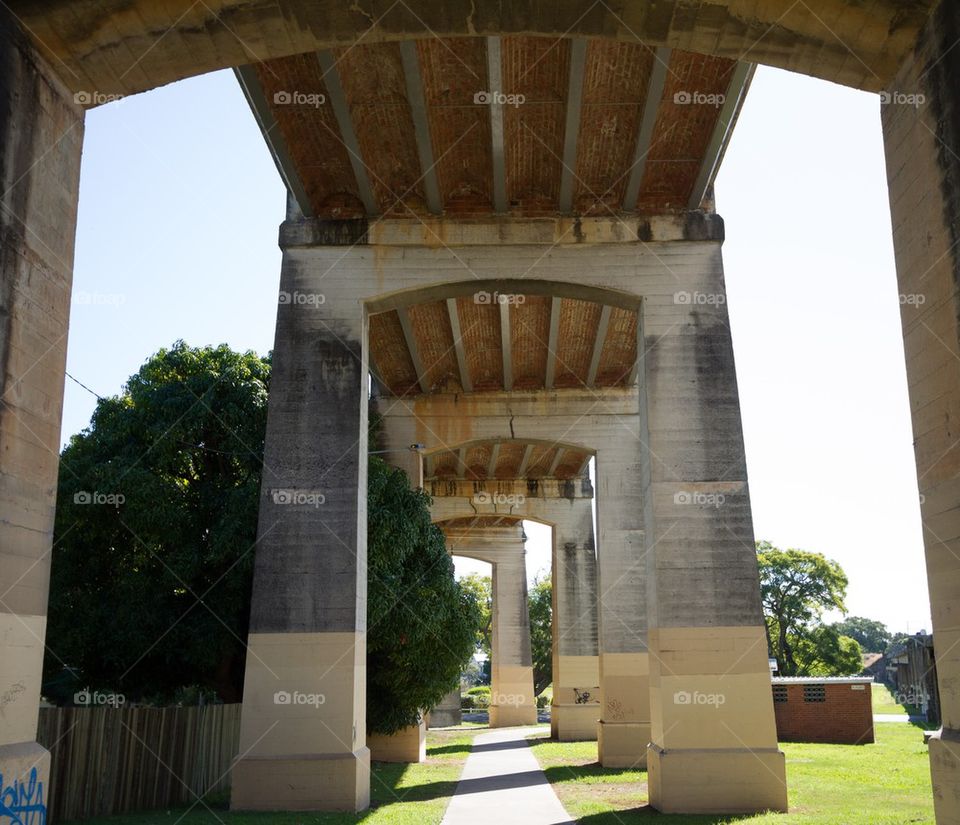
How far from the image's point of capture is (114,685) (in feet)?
59.3

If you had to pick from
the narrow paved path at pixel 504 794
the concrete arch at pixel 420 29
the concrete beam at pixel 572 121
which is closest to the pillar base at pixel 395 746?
the narrow paved path at pixel 504 794

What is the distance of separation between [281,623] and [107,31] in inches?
388

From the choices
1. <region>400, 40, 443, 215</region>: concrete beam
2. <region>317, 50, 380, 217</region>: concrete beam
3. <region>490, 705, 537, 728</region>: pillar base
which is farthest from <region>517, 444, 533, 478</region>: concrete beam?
<region>317, 50, 380, 217</region>: concrete beam

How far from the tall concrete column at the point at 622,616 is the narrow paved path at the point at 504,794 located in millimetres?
2229

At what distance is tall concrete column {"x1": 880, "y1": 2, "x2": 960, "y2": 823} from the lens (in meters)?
6.59

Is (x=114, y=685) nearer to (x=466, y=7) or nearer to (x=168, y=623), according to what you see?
(x=168, y=623)

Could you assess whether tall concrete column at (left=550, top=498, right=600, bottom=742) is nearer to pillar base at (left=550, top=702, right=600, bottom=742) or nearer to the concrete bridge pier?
pillar base at (left=550, top=702, right=600, bottom=742)

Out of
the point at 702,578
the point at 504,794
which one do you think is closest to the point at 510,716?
the point at 504,794

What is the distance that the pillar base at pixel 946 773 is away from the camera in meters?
6.34

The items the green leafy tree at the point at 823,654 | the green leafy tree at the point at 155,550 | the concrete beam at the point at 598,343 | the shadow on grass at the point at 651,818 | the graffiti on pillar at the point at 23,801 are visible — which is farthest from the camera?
the green leafy tree at the point at 823,654

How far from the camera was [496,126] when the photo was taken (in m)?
14.6

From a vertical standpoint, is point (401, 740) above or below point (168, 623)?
below

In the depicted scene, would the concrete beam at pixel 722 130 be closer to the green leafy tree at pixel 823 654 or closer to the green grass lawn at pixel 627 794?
the green grass lawn at pixel 627 794

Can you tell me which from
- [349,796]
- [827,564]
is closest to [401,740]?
[349,796]
